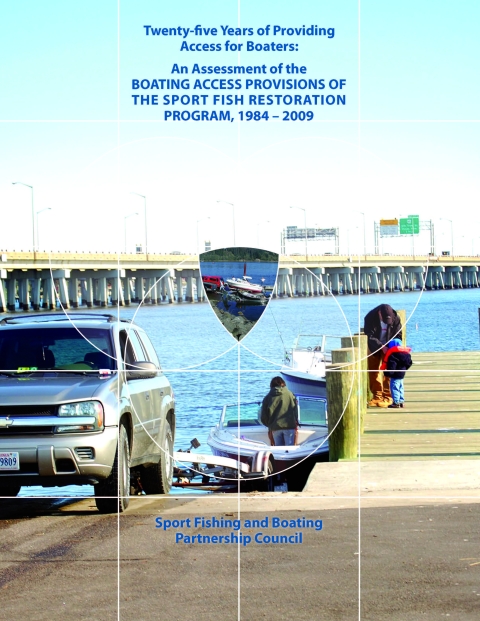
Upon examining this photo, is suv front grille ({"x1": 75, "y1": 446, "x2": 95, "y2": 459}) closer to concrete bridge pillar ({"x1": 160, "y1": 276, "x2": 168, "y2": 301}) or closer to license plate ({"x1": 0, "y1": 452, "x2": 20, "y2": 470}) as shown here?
license plate ({"x1": 0, "y1": 452, "x2": 20, "y2": 470})

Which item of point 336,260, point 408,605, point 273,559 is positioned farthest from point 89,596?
point 336,260

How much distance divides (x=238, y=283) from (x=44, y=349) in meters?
1.91

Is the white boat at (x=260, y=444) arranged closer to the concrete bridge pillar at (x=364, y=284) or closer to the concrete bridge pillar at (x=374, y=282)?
the concrete bridge pillar at (x=374, y=282)

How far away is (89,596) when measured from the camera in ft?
19.1

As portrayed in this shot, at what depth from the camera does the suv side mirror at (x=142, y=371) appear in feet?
26.1

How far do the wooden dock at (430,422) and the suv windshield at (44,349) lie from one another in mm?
4317

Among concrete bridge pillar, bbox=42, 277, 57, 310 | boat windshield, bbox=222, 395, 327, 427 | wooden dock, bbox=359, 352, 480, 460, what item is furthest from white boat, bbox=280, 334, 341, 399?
concrete bridge pillar, bbox=42, 277, 57, 310

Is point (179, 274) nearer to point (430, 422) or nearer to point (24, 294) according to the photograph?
point (430, 422)

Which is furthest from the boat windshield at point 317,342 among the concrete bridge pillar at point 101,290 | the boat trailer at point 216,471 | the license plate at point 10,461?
the license plate at point 10,461

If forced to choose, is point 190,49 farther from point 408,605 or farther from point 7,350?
point 408,605

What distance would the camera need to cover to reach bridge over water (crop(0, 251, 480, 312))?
11.1 meters

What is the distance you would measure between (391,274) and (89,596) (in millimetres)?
8825

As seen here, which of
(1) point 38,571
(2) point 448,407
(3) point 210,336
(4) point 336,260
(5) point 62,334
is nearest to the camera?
(1) point 38,571

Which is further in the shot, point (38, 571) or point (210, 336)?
point (210, 336)
